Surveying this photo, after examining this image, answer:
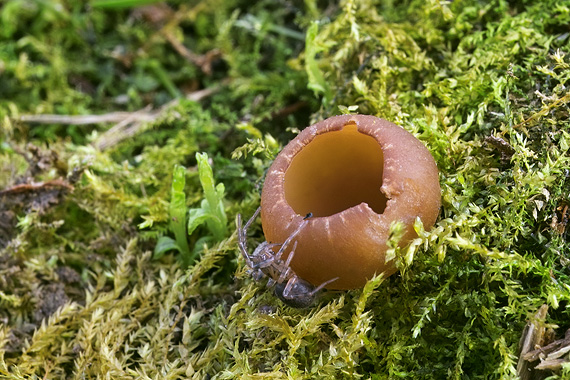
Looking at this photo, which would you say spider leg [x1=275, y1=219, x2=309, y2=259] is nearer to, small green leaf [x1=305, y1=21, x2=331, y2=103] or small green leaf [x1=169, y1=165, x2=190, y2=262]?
small green leaf [x1=169, y1=165, x2=190, y2=262]

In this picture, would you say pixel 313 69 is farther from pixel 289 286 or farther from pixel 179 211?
pixel 289 286

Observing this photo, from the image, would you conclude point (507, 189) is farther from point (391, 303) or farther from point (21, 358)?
point (21, 358)

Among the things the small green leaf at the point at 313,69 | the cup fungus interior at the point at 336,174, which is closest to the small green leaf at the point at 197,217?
the cup fungus interior at the point at 336,174

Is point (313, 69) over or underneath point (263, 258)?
over

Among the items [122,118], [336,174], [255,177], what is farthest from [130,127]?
[336,174]

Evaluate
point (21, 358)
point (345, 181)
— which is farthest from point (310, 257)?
point (21, 358)

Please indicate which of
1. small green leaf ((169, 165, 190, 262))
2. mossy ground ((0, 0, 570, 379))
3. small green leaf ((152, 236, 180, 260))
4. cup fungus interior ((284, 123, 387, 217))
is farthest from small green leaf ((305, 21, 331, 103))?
small green leaf ((152, 236, 180, 260))
